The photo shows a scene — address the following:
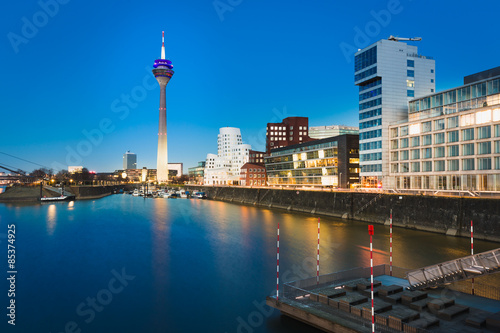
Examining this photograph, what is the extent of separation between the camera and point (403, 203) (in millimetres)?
52719

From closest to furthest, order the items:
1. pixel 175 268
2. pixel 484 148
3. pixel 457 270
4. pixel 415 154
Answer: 1. pixel 457 270
2. pixel 175 268
3. pixel 484 148
4. pixel 415 154

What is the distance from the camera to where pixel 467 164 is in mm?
62062

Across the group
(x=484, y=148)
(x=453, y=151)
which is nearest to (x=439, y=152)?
(x=453, y=151)

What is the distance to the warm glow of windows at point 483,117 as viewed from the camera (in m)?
57.9

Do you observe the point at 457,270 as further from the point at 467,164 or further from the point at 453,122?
the point at 453,122

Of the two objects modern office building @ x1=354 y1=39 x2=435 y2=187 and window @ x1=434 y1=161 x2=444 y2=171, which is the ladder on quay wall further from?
modern office building @ x1=354 y1=39 x2=435 y2=187

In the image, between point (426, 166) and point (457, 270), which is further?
point (426, 166)

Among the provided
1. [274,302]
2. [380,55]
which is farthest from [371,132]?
[274,302]

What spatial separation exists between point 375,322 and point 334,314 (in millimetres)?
1748

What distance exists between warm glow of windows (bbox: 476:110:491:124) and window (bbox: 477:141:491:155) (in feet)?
11.9

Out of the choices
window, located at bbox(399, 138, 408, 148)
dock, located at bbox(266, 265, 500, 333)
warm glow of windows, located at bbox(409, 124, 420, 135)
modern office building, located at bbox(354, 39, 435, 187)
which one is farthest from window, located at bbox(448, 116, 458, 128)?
dock, located at bbox(266, 265, 500, 333)

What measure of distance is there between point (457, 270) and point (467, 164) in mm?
54537

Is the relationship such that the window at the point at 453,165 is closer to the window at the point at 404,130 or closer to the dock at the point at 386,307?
the window at the point at 404,130

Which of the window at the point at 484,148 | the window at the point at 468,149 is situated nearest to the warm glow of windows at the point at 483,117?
the window at the point at 484,148
